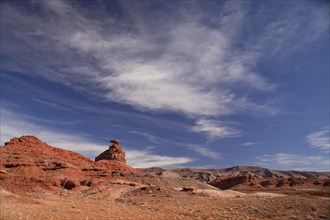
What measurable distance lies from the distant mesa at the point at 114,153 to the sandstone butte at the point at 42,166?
1230 cm

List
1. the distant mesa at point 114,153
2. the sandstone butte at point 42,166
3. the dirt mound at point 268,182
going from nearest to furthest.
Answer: the sandstone butte at point 42,166 < the distant mesa at point 114,153 < the dirt mound at point 268,182

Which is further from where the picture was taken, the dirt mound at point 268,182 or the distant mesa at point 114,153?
the dirt mound at point 268,182

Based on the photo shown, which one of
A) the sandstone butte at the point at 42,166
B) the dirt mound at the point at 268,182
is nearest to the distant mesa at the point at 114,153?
the sandstone butte at the point at 42,166

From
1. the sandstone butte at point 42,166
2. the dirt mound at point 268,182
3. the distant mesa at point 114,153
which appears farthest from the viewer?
the dirt mound at point 268,182

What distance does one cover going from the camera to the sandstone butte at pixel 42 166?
40.7 m

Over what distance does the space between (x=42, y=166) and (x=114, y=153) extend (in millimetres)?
30707

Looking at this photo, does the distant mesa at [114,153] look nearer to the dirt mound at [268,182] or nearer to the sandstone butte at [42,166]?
the sandstone butte at [42,166]

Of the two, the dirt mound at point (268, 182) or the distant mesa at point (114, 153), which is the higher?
the distant mesa at point (114, 153)

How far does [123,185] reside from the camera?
45.1 metres

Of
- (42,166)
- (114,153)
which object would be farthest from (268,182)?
(42,166)

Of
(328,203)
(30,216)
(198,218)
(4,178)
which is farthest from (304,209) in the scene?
(4,178)

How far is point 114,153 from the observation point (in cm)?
8094

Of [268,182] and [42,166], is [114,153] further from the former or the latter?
[268,182]

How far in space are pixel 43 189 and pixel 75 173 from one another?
1406 cm
